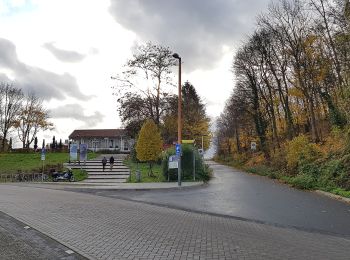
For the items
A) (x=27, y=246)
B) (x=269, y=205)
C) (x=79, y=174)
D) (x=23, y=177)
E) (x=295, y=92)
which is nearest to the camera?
(x=27, y=246)

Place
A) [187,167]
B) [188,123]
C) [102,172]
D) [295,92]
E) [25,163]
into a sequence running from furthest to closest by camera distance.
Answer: [188,123] → [25,163] → [295,92] → [102,172] → [187,167]

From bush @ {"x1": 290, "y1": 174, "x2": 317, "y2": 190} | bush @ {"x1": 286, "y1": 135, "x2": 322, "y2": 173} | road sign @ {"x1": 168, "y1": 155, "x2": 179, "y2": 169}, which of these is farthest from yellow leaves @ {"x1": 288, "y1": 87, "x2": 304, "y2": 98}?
bush @ {"x1": 290, "y1": 174, "x2": 317, "y2": 190}

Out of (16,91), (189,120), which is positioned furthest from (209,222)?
(16,91)

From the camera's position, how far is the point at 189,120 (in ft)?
204

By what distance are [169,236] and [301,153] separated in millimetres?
22945

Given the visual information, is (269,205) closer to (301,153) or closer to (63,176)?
(301,153)

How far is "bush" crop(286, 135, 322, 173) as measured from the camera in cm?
3084

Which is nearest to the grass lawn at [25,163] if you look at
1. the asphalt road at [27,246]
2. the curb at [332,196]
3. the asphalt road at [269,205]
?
the asphalt road at [269,205]

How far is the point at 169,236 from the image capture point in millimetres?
10805

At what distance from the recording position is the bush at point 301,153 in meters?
30.8

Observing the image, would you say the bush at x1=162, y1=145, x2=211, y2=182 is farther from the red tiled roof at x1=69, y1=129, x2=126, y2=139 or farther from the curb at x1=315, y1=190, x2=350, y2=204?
the red tiled roof at x1=69, y1=129, x2=126, y2=139

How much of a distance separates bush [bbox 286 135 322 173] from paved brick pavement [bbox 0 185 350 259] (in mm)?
17148

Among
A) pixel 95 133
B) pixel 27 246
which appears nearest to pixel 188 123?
pixel 95 133

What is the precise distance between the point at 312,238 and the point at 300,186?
1501cm
